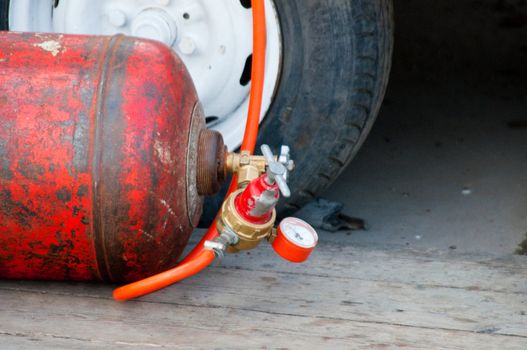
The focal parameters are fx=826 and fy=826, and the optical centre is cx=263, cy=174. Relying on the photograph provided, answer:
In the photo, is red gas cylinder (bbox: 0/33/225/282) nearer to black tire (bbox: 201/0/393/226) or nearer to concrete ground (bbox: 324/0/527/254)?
black tire (bbox: 201/0/393/226)

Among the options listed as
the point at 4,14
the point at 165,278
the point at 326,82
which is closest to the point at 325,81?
the point at 326,82

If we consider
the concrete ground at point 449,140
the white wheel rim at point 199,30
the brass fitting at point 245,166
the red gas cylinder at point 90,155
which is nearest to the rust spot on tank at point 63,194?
the red gas cylinder at point 90,155

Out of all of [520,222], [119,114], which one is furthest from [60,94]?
[520,222]

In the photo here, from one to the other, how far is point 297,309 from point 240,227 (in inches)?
8.2

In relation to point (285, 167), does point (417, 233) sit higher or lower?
lower

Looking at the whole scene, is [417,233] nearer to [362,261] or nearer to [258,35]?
[362,261]

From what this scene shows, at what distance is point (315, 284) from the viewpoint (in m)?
1.78

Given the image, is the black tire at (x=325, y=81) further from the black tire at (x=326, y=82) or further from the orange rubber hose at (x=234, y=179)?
the orange rubber hose at (x=234, y=179)

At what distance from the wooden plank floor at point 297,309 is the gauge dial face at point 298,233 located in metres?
0.15

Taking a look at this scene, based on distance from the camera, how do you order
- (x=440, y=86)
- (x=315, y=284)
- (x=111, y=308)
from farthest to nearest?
(x=440, y=86)
(x=315, y=284)
(x=111, y=308)

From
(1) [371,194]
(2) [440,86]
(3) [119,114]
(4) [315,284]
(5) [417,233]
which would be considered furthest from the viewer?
(2) [440,86]

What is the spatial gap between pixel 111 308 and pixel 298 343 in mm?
390

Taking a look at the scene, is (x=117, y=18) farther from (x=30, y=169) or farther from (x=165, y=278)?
(x=165, y=278)

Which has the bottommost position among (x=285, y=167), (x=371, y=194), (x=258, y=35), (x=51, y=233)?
(x=371, y=194)
